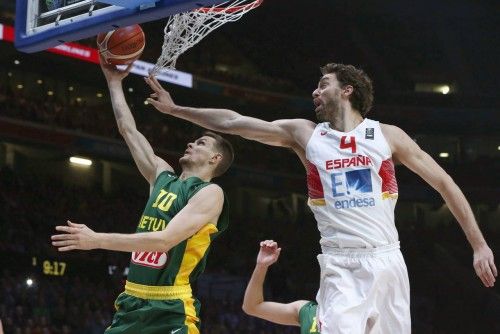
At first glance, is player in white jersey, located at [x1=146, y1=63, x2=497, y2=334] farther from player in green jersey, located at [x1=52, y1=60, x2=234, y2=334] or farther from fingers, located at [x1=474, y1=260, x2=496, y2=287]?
player in green jersey, located at [x1=52, y1=60, x2=234, y2=334]

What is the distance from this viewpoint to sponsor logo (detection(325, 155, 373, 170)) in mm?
4152

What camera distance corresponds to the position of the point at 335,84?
4.44m

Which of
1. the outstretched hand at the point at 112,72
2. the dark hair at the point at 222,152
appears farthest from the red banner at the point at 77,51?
the dark hair at the point at 222,152

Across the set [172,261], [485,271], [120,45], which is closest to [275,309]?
[172,261]

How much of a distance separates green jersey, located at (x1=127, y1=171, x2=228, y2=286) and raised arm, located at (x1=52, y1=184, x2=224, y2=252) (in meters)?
0.13

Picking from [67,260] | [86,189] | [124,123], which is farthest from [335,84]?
[86,189]

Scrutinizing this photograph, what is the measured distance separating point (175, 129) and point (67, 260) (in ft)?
24.6

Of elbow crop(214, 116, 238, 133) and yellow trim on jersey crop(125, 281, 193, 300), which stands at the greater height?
elbow crop(214, 116, 238, 133)

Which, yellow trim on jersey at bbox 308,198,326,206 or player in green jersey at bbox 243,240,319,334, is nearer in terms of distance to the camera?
yellow trim on jersey at bbox 308,198,326,206

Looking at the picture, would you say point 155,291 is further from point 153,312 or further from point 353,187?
point 353,187

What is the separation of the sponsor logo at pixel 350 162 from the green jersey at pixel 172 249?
1085 mm

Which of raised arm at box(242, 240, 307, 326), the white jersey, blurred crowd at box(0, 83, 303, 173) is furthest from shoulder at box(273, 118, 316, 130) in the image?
blurred crowd at box(0, 83, 303, 173)

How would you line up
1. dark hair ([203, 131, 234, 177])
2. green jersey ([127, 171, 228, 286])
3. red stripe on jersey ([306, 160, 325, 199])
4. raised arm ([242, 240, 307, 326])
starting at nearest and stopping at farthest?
red stripe on jersey ([306, 160, 325, 199])
green jersey ([127, 171, 228, 286])
raised arm ([242, 240, 307, 326])
dark hair ([203, 131, 234, 177])

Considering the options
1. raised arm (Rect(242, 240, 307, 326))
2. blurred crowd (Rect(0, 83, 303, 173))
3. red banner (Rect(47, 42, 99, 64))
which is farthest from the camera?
blurred crowd (Rect(0, 83, 303, 173))
